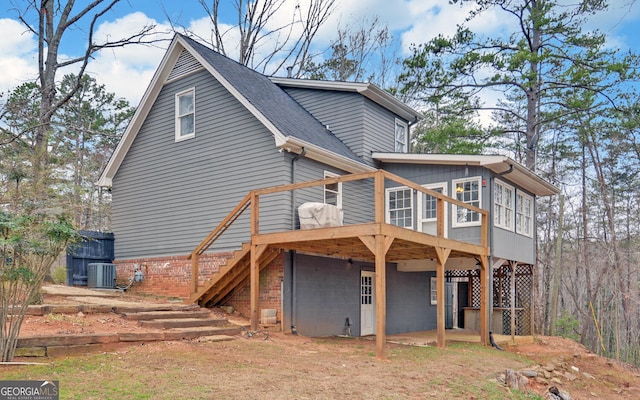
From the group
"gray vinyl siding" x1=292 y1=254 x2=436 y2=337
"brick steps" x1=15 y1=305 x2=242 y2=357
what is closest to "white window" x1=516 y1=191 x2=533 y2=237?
"gray vinyl siding" x1=292 y1=254 x2=436 y2=337

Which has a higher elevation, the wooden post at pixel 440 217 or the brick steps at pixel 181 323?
the wooden post at pixel 440 217

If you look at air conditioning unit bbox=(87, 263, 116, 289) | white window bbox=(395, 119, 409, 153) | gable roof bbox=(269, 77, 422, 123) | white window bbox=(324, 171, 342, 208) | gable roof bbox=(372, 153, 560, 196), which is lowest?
air conditioning unit bbox=(87, 263, 116, 289)

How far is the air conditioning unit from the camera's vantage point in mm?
15656

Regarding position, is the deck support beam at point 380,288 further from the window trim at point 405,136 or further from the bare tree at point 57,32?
the bare tree at point 57,32

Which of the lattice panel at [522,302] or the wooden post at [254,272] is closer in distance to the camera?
the wooden post at [254,272]

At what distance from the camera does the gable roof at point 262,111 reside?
13.4m

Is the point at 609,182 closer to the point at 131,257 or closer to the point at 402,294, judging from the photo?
the point at 402,294

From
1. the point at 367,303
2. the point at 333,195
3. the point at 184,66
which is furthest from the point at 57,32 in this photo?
the point at 367,303

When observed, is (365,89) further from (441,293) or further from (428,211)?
(441,293)

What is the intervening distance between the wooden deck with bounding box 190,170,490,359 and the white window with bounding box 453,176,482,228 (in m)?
0.50

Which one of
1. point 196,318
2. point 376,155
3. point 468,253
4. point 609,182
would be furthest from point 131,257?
point 609,182

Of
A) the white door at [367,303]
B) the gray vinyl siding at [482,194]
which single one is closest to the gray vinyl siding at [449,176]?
the gray vinyl siding at [482,194]

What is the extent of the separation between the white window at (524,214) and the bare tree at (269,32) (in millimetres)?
13973

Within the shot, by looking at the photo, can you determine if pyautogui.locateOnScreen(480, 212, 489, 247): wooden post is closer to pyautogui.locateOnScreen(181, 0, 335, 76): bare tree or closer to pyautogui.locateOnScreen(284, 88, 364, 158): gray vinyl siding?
pyautogui.locateOnScreen(284, 88, 364, 158): gray vinyl siding
